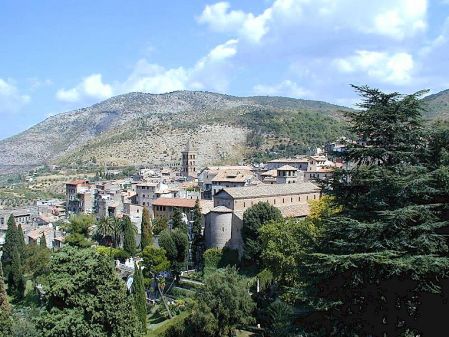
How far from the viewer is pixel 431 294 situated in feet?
47.9

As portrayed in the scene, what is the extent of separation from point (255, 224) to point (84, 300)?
2268 cm

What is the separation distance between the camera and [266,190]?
2205 inches

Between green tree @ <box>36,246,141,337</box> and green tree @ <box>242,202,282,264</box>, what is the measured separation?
64.8 feet

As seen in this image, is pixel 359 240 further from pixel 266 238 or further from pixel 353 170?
pixel 266 238

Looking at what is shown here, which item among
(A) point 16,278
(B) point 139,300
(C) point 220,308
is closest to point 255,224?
(B) point 139,300

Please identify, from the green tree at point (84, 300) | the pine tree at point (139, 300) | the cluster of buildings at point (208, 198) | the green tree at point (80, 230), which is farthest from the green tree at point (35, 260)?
the green tree at point (84, 300)

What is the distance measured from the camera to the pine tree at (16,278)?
2066 inches

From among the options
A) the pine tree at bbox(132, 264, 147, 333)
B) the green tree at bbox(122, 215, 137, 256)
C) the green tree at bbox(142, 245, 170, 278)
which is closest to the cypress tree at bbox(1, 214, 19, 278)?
the green tree at bbox(122, 215, 137, 256)

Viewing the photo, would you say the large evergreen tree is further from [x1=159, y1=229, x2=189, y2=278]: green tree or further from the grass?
[x1=159, y1=229, x2=189, y2=278]: green tree

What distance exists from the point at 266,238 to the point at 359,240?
24.9 m

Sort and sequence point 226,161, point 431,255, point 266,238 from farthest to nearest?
point 226,161 < point 266,238 < point 431,255

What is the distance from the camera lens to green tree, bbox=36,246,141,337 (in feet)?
78.2

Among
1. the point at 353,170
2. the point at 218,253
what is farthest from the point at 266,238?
the point at 353,170

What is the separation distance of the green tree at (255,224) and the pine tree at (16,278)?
23.9 meters
